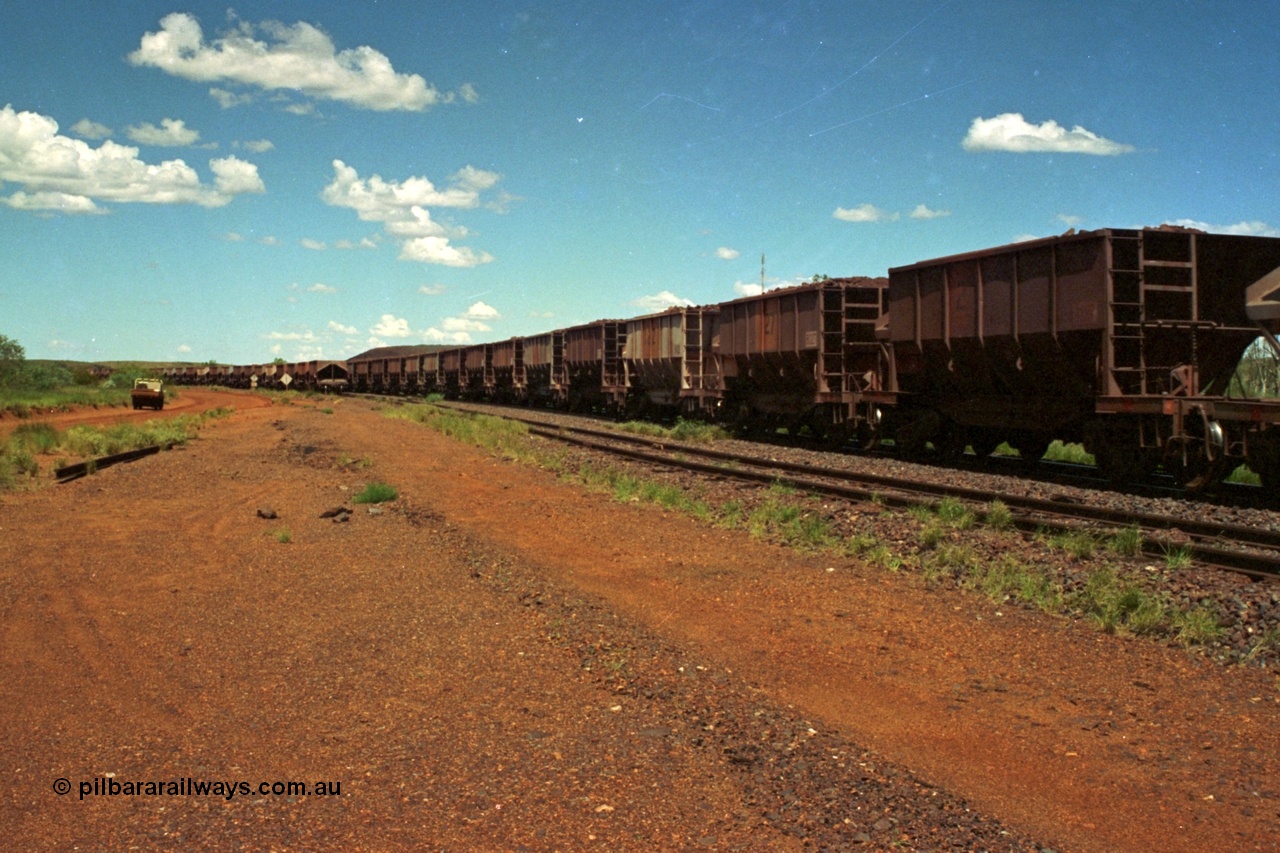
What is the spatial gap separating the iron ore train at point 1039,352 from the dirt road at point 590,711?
6733 millimetres

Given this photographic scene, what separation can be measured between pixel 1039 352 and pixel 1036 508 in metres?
4.19

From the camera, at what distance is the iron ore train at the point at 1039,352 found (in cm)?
1331

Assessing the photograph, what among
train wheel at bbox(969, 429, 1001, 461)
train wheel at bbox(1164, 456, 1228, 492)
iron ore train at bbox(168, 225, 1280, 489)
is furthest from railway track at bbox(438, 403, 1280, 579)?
train wheel at bbox(969, 429, 1001, 461)

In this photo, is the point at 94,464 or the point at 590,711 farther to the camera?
the point at 94,464

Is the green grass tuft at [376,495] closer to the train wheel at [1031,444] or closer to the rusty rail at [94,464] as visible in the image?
the rusty rail at [94,464]

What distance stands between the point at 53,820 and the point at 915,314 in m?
16.8

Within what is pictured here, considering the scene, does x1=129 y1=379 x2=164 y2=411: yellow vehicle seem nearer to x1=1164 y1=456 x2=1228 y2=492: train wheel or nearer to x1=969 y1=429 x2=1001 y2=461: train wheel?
x1=969 y1=429 x2=1001 y2=461: train wheel

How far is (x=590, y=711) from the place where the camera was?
17.3 feet

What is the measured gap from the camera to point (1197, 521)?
10.9 meters

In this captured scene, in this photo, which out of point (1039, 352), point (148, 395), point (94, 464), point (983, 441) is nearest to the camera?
point (1039, 352)

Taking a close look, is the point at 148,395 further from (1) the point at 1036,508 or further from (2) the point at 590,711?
(2) the point at 590,711

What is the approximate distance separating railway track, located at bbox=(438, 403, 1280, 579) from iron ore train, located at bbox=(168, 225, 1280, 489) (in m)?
2.00

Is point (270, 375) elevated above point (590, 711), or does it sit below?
above

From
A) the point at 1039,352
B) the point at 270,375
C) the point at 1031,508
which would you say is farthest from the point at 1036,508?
the point at 270,375
